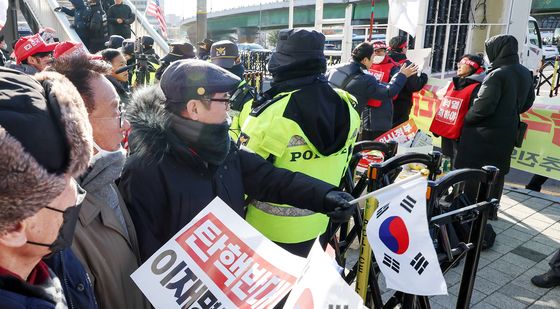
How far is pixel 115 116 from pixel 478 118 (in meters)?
3.62

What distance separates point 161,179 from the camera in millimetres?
1812

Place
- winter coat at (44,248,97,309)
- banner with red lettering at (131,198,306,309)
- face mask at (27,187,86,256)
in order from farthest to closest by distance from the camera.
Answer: banner with red lettering at (131,198,306,309)
winter coat at (44,248,97,309)
face mask at (27,187,86,256)

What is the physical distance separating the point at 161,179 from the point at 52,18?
10.2 m

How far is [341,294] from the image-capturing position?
50.6 inches

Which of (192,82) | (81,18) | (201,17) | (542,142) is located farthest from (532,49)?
(192,82)

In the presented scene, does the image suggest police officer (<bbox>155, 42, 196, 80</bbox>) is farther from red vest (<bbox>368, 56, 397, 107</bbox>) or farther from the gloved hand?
the gloved hand

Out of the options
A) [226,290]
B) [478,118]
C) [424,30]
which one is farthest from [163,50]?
[226,290]

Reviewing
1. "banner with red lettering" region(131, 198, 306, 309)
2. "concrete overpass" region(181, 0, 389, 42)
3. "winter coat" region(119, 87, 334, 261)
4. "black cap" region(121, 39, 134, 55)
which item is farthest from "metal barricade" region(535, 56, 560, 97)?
"concrete overpass" region(181, 0, 389, 42)

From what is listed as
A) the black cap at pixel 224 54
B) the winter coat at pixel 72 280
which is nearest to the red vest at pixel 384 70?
the black cap at pixel 224 54

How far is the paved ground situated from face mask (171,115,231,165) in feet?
7.03

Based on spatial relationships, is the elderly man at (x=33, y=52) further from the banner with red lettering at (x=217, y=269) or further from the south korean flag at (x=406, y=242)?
the south korean flag at (x=406, y=242)

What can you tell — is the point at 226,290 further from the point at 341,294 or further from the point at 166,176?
the point at 166,176

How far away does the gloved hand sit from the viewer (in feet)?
6.45

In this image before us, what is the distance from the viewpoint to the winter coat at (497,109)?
4.09 m
